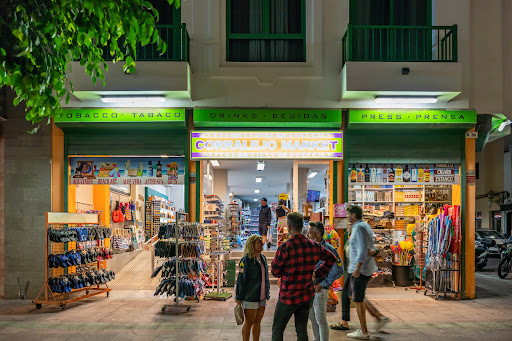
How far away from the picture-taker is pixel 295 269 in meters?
5.27

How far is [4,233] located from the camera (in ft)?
34.0

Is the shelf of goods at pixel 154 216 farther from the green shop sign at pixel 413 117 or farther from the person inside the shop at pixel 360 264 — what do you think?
the person inside the shop at pixel 360 264

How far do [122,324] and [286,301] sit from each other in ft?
12.7

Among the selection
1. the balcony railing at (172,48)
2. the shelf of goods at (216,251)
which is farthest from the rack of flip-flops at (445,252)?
the balcony railing at (172,48)

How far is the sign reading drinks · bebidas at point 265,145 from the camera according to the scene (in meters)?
10.6

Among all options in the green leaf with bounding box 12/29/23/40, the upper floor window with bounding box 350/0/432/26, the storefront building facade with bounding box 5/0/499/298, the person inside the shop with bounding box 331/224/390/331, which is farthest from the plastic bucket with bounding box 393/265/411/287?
the green leaf with bounding box 12/29/23/40

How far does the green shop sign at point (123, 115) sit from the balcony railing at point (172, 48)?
3.48ft

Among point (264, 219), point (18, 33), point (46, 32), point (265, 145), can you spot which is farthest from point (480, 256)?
point (18, 33)

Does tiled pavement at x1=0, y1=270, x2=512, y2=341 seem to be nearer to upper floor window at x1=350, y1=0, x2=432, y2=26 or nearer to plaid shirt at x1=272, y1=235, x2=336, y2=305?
plaid shirt at x1=272, y1=235, x2=336, y2=305

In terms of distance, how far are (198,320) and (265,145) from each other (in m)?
4.01

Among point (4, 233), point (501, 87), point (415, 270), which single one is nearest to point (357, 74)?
point (501, 87)

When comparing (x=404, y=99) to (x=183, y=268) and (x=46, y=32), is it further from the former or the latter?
(x=46, y=32)

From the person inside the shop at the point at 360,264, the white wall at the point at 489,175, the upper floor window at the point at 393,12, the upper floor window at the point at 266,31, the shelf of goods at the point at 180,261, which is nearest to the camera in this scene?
the person inside the shop at the point at 360,264

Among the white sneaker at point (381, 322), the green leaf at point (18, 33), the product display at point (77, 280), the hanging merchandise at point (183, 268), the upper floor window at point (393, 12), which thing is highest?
the upper floor window at point (393, 12)
